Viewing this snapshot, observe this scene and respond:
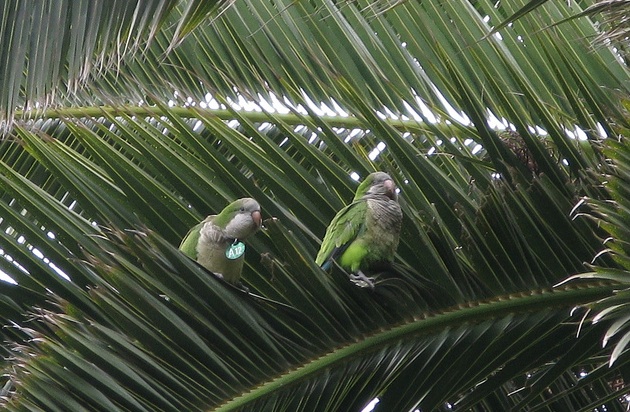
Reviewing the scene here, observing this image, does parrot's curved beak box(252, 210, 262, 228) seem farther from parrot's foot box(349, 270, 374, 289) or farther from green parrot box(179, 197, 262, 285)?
parrot's foot box(349, 270, 374, 289)

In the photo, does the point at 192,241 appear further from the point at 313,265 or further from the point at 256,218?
the point at 313,265

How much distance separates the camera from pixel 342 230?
2893mm

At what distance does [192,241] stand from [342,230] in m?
0.50

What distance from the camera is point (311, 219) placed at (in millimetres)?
2855

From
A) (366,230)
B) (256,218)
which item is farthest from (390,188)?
(256,218)

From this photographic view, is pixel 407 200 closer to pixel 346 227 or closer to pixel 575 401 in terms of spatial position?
pixel 346 227

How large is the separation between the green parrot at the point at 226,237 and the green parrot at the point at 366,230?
0.25 meters

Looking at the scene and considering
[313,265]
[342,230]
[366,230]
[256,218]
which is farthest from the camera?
[366,230]

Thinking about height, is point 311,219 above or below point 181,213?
below

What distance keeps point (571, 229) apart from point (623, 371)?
1.25 ft

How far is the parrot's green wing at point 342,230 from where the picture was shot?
2.83 m

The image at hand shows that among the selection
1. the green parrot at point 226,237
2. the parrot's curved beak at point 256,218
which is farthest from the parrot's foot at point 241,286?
the parrot's curved beak at point 256,218

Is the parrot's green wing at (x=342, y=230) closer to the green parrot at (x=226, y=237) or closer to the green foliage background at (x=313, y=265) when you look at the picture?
the green foliage background at (x=313, y=265)

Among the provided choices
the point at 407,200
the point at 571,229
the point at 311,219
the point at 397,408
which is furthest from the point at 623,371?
the point at 311,219
